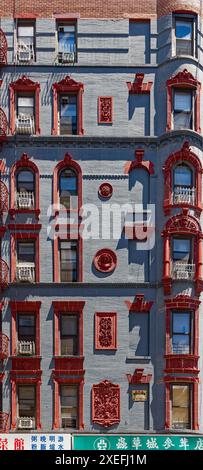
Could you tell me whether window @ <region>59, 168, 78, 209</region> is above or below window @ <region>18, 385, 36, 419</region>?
→ above

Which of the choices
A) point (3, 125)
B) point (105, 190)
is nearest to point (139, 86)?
point (105, 190)

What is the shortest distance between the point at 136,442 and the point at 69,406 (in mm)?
3454

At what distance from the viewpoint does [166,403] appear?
136ft

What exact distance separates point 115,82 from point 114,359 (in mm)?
11288

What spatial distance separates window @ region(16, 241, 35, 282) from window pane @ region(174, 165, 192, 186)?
638 centimetres

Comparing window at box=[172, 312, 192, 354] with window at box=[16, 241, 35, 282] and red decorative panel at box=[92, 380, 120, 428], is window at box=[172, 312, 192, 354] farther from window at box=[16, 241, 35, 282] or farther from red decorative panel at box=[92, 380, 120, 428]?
window at box=[16, 241, 35, 282]

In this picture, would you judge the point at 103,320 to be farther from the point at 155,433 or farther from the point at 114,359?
the point at 155,433

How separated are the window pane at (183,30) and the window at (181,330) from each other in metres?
11.4

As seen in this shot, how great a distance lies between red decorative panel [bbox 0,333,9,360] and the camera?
41.7m

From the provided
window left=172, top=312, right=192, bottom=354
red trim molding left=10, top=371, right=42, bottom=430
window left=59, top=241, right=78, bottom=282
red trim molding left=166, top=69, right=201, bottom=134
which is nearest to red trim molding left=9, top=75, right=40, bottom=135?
window left=59, top=241, right=78, bottom=282

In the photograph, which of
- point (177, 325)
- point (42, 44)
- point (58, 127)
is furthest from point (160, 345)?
point (42, 44)

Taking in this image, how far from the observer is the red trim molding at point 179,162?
4272 centimetres

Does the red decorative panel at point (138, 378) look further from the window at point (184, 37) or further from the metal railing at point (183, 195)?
the window at point (184, 37)
